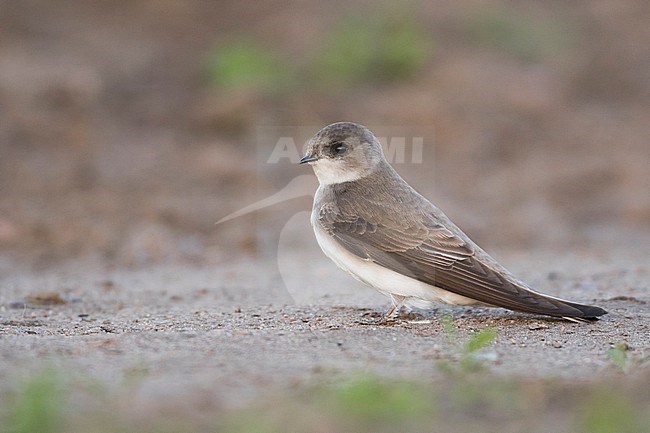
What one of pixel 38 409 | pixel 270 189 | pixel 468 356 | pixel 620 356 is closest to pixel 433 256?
pixel 468 356

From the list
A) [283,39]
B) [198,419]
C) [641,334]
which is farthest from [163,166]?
[198,419]

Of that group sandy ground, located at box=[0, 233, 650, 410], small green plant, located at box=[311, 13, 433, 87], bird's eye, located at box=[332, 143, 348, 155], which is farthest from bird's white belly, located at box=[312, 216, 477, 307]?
small green plant, located at box=[311, 13, 433, 87]

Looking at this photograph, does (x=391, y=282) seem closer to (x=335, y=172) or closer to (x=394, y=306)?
(x=394, y=306)

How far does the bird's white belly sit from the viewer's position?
6117mm

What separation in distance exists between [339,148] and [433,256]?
3.79 feet

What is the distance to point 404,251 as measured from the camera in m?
6.21

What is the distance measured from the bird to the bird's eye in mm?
34

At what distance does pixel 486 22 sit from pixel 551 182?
364 cm

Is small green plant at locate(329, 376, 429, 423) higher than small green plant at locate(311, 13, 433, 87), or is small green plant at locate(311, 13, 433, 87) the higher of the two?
small green plant at locate(311, 13, 433, 87)

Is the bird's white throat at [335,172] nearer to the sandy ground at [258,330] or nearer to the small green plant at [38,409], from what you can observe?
the sandy ground at [258,330]

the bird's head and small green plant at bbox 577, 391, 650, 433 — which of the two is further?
the bird's head

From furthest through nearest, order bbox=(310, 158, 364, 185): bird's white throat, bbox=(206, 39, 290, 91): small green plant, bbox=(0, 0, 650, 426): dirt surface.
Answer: bbox=(206, 39, 290, 91): small green plant < bbox=(310, 158, 364, 185): bird's white throat < bbox=(0, 0, 650, 426): dirt surface

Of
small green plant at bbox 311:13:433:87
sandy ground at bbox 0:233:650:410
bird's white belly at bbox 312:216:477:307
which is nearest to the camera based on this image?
sandy ground at bbox 0:233:650:410

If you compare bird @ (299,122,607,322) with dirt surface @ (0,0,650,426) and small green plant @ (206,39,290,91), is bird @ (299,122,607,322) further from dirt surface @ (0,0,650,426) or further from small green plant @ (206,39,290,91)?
small green plant @ (206,39,290,91)
